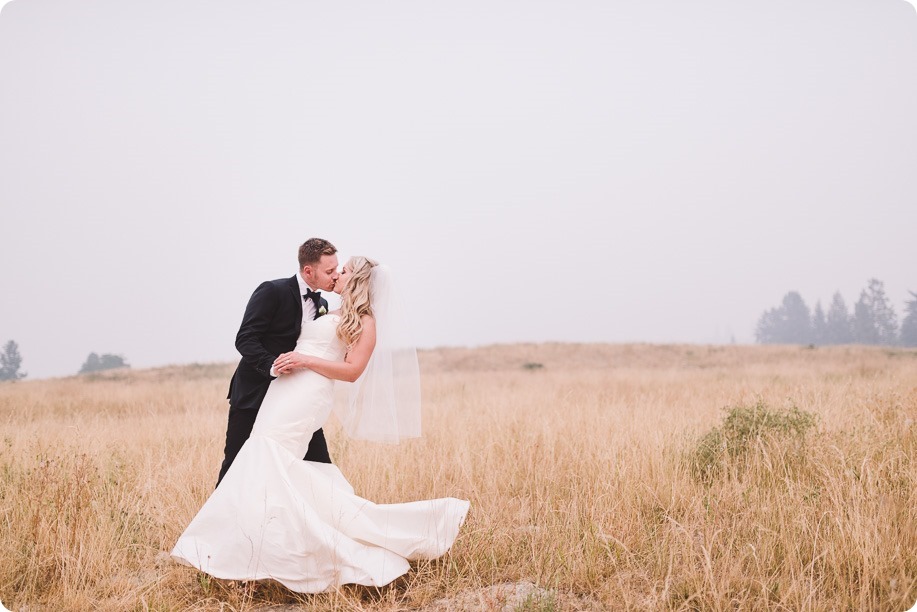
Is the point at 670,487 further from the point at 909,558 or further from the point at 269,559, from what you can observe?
the point at 269,559

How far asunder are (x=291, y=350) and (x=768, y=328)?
5459 inches

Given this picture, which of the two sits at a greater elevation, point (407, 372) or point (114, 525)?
point (407, 372)

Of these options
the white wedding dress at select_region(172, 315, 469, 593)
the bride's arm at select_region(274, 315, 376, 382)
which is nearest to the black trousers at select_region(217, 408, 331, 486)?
the white wedding dress at select_region(172, 315, 469, 593)

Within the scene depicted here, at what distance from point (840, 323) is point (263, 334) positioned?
377 feet

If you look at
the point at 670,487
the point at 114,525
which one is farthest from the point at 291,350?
the point at 670,487

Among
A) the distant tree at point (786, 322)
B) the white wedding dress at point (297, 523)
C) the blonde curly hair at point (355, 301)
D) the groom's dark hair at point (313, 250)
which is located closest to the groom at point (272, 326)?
the groom's dark hair at point (313, 250)

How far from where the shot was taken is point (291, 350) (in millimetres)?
4750

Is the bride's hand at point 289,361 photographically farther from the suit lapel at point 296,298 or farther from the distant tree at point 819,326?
the distant tree at point 819,326

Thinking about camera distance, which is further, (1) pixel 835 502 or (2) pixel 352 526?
(1) pixel 835 502

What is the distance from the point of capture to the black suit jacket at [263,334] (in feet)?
14.6

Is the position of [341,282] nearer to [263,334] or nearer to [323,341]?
[323,341]

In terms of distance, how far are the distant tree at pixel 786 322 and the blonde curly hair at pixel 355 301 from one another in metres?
132

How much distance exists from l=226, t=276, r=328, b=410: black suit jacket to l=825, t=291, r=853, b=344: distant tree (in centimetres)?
10802

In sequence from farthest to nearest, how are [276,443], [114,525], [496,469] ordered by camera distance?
[496,469] → [114,525] → [276,443]
